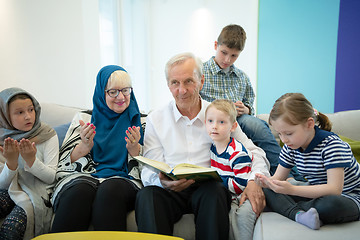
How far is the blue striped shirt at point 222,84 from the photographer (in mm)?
2436

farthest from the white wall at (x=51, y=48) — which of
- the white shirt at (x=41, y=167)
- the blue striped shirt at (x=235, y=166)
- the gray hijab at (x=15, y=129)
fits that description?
the blue striped shirt at (x=235, y=166)

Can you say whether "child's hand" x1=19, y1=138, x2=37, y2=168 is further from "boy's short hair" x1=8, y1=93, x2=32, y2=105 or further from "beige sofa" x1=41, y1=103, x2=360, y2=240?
"beige sofa" x1=41, y1=103, x2=360, y2=240

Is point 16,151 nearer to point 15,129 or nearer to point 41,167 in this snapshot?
point 41,167

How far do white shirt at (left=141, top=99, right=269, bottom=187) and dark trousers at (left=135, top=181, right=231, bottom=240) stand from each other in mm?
251

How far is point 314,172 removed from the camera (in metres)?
1.44

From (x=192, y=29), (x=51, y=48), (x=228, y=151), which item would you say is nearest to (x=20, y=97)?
(x=228, y=151)

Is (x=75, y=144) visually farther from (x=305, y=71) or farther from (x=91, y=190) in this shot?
(x=305, y=71)

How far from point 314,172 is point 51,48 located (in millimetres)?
2922

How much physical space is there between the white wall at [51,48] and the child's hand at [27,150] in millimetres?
1391

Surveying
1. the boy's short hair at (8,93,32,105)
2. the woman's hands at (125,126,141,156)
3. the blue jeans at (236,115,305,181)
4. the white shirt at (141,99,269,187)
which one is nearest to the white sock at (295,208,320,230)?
the white shirt at (141,99,269,187)

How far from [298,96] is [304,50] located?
3225mm

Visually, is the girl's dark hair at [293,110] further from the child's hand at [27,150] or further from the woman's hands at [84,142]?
the child's hand at [27,150]

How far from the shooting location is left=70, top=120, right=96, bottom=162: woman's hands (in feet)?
5.64

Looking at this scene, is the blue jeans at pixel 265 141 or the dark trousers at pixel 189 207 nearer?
the dark trousers at pixel 189 207
